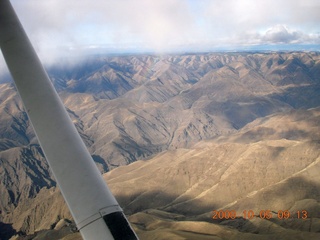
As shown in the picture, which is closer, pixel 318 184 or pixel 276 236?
pixel 276 236

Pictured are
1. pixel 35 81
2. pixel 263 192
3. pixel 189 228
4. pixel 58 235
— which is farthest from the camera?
pixel 263 192

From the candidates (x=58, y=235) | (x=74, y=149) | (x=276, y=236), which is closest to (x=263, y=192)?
(x=276, y=236)

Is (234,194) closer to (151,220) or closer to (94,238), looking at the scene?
(151,220)

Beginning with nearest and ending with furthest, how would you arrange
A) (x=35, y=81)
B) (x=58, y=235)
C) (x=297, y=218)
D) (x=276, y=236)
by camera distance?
1. (x=35, y=81)
2. (x=276, y=236)
3. (x=297, y=218)
4. (x=58, y=235)

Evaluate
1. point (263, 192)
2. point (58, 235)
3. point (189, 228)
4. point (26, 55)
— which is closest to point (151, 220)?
point (189, 228)

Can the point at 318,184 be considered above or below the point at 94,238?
below

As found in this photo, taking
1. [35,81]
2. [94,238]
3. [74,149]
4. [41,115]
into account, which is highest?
[35,81]

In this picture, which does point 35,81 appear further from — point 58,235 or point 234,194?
point 234,194
